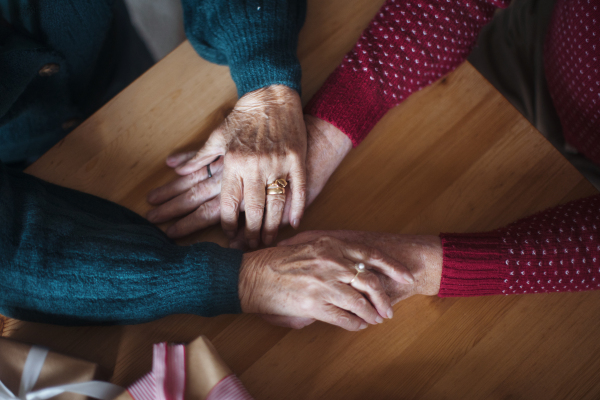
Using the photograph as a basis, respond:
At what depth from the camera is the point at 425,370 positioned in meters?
0.71

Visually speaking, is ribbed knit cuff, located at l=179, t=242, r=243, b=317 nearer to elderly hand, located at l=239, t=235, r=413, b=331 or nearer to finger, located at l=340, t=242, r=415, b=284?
elderly hand, located at l=239, t=235, r=413, b=331

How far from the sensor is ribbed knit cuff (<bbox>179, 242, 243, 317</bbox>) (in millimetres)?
693

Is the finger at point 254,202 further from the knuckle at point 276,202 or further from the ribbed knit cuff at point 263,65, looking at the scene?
the ribbed knit cuff at point 263,65

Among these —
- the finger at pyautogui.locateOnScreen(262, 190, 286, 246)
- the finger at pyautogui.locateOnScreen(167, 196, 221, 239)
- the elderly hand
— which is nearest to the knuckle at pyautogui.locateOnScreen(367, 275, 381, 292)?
the elderly hand

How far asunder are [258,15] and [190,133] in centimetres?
30

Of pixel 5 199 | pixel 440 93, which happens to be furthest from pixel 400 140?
pixel 5 199

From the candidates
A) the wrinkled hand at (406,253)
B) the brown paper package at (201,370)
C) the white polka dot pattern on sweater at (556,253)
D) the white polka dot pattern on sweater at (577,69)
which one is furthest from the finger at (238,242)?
the white polka dot pattern on sweater at (577,69)

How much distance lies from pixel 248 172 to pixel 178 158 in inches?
6.5

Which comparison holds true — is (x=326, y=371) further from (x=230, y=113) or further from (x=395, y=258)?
(x=230, y=113)

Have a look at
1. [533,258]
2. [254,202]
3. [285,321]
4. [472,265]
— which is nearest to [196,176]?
[254,202]

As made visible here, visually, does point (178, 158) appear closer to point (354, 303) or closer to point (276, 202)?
point (276, 202)

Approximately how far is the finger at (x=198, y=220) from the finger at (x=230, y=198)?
3 cm

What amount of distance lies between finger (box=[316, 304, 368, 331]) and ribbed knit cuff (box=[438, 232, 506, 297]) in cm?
18

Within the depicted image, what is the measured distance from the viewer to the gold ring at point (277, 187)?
0.80 m
